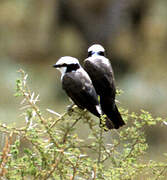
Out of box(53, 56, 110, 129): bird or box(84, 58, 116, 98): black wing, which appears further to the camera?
box(84, 58, 116, 98): black wing

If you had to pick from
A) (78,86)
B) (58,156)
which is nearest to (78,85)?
(78,86)

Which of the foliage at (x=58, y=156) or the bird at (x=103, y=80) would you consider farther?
the bird at (x=103, y=80)

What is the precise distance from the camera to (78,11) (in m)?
10.1

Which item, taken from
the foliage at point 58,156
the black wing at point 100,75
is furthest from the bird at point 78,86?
the foliage at point 58,156

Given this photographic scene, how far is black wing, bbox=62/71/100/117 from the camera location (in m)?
2.40

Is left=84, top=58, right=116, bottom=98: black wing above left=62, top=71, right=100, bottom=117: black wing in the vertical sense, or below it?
above

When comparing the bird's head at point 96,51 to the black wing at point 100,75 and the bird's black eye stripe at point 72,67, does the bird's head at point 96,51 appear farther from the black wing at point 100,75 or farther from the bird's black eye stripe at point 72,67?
the bird's black eye stripe at point 72,67

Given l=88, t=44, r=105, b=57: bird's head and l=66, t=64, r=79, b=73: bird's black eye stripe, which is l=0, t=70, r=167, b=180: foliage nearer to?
l=66, t=64, r=79, b=73: bird's black eye stripe

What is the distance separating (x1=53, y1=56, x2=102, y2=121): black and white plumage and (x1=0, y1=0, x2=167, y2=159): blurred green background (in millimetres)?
5121

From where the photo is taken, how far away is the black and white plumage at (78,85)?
7.91 feet

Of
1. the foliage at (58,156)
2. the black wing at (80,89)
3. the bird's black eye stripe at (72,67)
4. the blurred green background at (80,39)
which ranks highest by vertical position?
the blurred green background at (80,39)

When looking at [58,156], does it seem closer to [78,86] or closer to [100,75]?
[78,86]

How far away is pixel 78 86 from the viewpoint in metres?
Answer: 2.54

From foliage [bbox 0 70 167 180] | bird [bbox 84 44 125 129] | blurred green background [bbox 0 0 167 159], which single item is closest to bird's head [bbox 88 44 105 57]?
bird [bbox 84 44 125 129]
